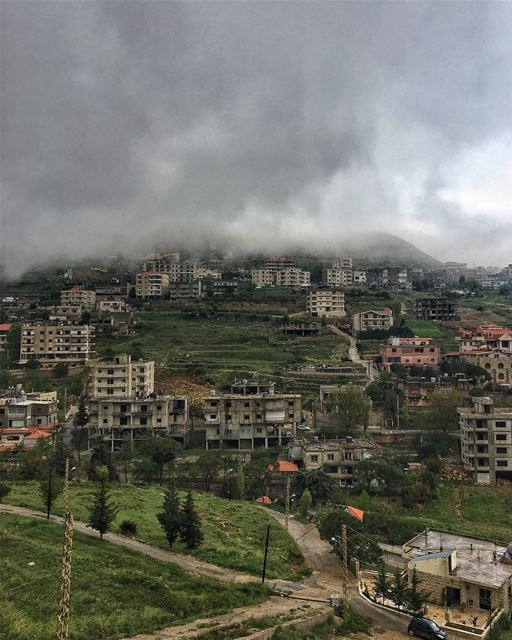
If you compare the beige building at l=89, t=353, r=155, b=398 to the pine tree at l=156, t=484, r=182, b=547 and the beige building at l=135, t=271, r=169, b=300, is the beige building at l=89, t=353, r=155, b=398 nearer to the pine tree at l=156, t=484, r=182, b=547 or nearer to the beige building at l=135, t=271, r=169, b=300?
the pine tree at l=156, t=484, r=182, b=547

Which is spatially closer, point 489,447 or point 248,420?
point 489,447

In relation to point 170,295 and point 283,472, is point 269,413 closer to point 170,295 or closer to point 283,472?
point 283,472

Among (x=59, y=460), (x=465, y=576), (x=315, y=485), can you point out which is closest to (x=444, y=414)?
(x=315, y=485)

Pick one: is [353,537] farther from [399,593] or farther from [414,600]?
[414,600]

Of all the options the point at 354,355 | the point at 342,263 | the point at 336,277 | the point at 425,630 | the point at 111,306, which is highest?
the point at 342,263

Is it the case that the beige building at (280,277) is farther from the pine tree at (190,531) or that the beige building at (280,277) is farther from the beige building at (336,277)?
the pine tree at (190,531)

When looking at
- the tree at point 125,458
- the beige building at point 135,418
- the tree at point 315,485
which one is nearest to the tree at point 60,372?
the beige building at point 135,418
